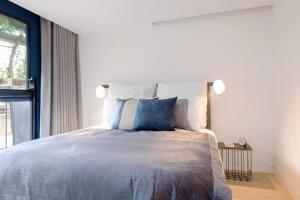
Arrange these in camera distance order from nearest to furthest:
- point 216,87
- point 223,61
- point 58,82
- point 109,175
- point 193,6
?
point 109,175 < point 193,6 < point 216,87 < point 223,61 < point 58,82

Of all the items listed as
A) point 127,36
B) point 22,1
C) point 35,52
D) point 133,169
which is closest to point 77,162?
point 133,169

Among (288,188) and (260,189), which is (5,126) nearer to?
(260,189)

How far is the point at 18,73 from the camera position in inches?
105

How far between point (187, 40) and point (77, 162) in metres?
2.30

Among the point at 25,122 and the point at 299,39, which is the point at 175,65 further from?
the point at 25,122

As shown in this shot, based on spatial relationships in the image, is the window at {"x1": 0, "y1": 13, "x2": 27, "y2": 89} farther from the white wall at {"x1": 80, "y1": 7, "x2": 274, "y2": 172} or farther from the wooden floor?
the wooden floor

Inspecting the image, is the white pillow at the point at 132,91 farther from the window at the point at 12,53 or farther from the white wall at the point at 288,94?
the white wall at the point at 288,94

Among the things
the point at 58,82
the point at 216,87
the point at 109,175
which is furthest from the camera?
the point at 58,82

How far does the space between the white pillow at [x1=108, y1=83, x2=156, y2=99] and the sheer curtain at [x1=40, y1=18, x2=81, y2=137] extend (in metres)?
0.70

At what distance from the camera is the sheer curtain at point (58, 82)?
9.29 ft

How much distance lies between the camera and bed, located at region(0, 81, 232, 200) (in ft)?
3.21

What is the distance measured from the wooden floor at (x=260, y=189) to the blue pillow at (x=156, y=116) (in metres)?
0.89

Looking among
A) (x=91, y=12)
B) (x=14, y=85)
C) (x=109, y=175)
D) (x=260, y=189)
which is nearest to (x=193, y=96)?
(x=260, y=189)

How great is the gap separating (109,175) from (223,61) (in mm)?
2251
